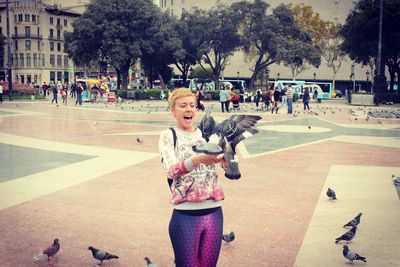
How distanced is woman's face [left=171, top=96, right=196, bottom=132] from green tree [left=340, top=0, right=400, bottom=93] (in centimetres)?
4059

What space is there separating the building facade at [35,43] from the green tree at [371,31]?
178 feet

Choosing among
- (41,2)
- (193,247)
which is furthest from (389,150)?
(41,2)

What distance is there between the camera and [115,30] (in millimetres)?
41875

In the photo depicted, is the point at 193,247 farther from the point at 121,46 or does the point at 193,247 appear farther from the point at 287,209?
the point at 121,46

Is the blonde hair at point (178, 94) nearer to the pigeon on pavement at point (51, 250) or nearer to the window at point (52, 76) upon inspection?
the pigeon on pavement at point (51, 250)

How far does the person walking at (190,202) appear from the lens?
316cm

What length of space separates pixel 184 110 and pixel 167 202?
14.9 ft

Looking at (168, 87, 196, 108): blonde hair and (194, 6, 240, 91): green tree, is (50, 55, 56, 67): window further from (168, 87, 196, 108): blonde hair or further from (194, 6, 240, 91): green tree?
(168, 87, 196, 108): blonde hair

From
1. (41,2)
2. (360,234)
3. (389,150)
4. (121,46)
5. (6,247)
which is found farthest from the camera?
(41,2)

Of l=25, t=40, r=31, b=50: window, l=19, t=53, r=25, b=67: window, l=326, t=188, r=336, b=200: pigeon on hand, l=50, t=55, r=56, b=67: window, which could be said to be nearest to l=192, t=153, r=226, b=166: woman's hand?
l=326, t=188, r=336, b=200: pigeon on hand

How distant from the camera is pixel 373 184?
894cm

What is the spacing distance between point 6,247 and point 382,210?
18.0 feet

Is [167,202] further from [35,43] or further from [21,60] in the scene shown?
[35,43]

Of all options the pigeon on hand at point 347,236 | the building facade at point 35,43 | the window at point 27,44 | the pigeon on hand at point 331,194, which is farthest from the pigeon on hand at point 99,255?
the window at point 27,44
